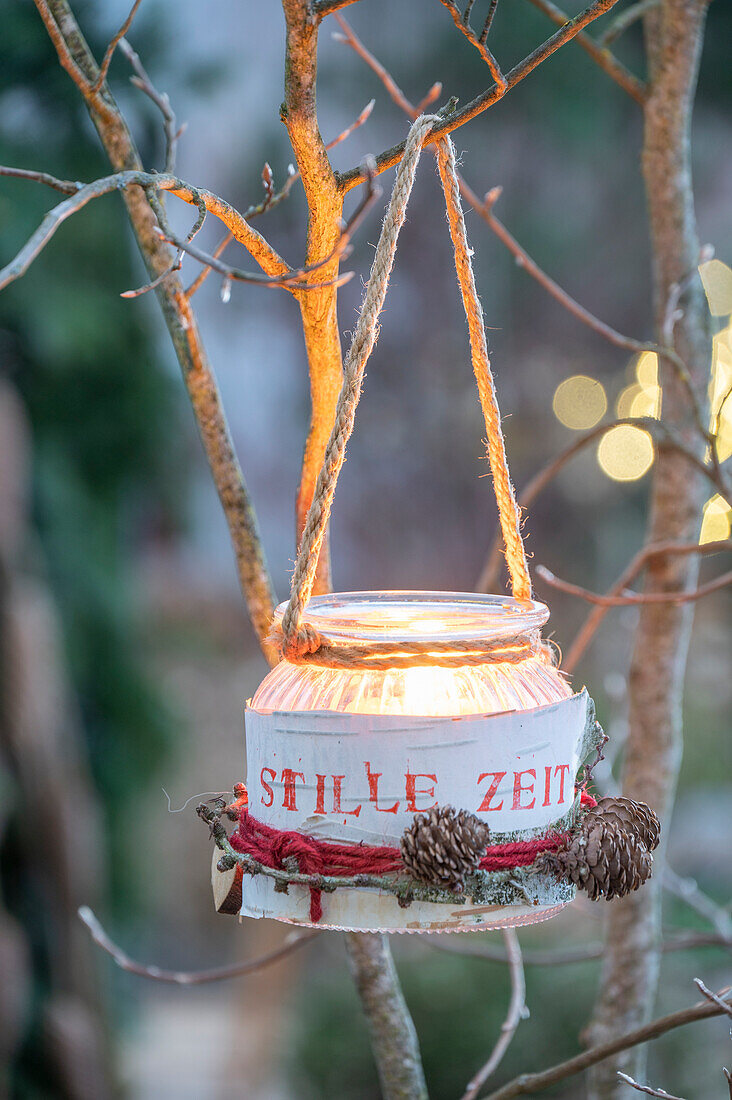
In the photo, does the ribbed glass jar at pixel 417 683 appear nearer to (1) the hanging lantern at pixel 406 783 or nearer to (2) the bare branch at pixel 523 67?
(1) the hanging lantern at pixel 406 783

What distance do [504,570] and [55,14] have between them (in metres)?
1.30

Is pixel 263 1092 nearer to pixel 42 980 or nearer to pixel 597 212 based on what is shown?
pixel 42 980

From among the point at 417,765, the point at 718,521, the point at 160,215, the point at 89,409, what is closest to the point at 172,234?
the point at 160,215

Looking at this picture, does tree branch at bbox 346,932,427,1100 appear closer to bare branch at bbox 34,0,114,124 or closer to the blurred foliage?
bare branch at bbox 34,0,114,124

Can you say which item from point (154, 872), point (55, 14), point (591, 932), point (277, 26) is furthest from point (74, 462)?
point (591, 932)

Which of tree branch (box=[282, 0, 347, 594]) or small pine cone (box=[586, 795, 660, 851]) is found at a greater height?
tree branch (box=[282, 0, 347, 594])

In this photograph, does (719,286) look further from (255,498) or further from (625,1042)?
(625,1042)

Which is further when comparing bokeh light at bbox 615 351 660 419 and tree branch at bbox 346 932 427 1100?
bokeh light at bbox 615 351 660 419

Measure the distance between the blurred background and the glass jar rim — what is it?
0.89 meters

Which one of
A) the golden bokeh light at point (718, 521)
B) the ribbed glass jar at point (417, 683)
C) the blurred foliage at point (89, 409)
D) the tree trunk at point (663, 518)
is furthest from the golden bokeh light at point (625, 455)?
the ribbed glass jar at point (417, 683)

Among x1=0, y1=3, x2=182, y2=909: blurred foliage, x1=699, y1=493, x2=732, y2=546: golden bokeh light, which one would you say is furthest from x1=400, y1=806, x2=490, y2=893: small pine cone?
x1=0, y1=3, x2=182, y2=909: blurred foliage

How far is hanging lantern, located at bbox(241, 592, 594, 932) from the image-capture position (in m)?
0.38

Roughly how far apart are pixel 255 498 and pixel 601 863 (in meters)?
1.60

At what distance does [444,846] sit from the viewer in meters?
0.36
